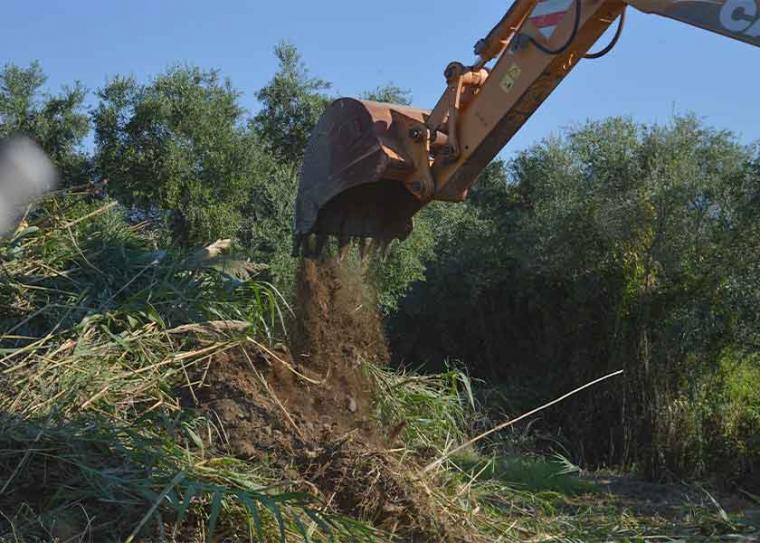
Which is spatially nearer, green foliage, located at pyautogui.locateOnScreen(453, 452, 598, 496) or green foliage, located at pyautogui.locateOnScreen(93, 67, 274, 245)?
green foliage, located at pyautogui.locateOnScreen(453, 452, 598, 496)

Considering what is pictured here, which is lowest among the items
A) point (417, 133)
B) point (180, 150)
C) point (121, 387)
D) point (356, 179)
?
point (121, 387)

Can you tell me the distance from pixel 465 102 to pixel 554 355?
8.57 meters

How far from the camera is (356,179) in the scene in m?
5.61

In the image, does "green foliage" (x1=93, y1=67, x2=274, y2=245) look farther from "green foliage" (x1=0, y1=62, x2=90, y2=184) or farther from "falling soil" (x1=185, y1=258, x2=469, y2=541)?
"falling soil" (x1=185, y1=258, x2=469, y2=541)

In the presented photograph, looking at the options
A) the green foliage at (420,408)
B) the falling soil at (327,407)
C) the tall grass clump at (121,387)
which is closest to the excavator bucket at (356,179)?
the falling soil at (327,407)

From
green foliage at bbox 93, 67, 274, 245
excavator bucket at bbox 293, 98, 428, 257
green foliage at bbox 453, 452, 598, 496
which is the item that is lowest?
green foliage at bbox 453, 452, 598, 496

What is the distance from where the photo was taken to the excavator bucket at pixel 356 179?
18.4 ft

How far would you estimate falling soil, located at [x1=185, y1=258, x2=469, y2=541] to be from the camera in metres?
4.08

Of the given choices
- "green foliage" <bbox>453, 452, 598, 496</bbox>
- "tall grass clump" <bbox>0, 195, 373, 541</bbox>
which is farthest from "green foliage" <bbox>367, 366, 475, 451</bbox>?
"tall grass clump" <bbox>0, 195, 373, 541</bbox>

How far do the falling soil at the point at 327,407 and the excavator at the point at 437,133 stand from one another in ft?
1.05

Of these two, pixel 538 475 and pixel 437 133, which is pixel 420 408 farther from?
pixel 538 475

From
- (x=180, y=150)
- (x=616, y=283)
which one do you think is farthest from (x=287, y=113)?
(x=616, y=283)

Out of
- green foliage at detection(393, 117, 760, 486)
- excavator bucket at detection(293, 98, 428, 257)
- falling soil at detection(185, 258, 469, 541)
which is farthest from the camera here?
green foliage at detection(393, 117, 760, 486)

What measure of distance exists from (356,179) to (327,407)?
1.37 m
